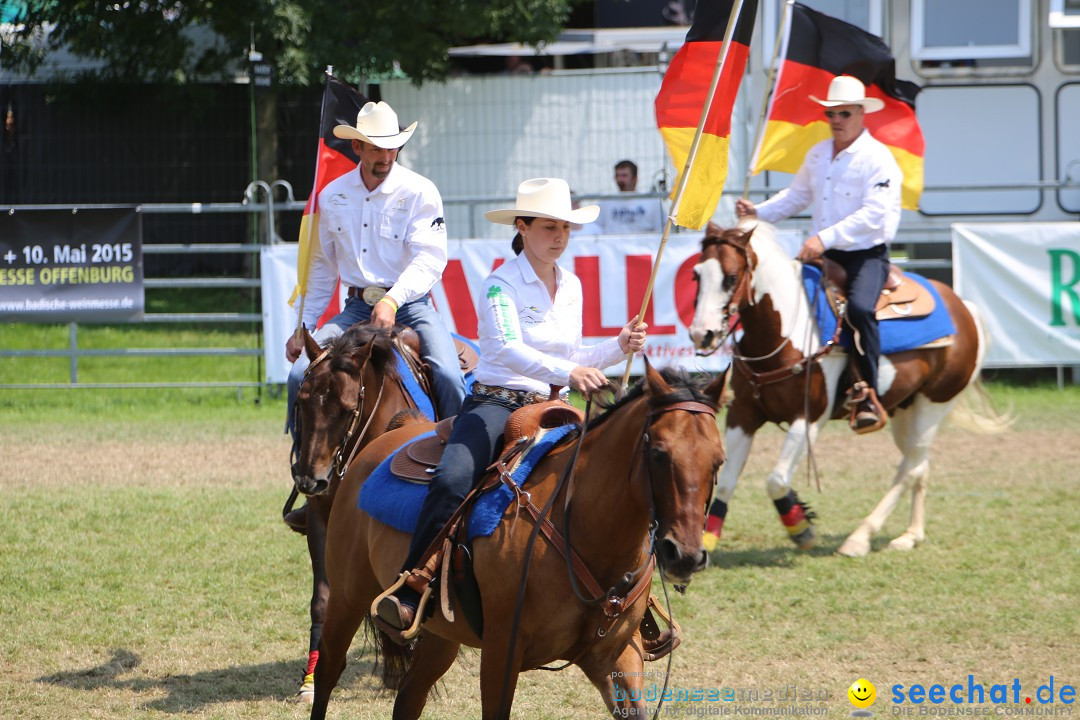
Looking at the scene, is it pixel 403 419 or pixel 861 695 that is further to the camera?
pixel 403 419

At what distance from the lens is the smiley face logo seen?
18.0 ft

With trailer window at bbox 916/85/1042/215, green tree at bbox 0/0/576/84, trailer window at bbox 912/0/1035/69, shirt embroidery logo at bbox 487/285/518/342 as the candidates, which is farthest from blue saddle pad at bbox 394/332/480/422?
green tree at bbox 0/0/576/84

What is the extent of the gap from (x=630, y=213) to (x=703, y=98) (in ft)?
27.7

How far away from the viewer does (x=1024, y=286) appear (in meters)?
13.7

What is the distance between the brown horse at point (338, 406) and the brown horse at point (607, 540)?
3.16 feet

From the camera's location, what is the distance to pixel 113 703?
5699 millimetres

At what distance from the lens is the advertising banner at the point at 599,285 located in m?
13.1

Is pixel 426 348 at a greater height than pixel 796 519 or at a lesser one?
greater

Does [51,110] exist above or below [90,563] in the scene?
above

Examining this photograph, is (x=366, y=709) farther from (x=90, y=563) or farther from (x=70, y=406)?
(x=70, y=406)

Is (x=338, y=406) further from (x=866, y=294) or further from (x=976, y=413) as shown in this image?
(x=976, y=413)

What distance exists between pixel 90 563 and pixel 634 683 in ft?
15.5

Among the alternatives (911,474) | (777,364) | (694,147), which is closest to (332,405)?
(694,147)

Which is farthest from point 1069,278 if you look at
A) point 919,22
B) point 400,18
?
point 400,18
